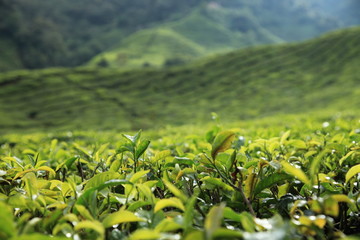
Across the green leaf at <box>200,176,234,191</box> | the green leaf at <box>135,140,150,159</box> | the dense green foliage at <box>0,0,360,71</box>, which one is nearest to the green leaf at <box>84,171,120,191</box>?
the green leaf at <box>135,140,150,159</box>

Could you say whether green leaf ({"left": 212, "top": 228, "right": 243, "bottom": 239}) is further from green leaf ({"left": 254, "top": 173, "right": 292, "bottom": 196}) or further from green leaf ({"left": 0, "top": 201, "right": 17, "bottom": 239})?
green leaf ({"left": 254, "top": 173, "right": 292, "bottom": 196})

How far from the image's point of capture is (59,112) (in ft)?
113

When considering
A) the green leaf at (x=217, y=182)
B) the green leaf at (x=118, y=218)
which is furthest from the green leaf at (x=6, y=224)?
the green leaf at (x=217, y=182)

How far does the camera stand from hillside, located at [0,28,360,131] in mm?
29453

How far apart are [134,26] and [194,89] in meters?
113

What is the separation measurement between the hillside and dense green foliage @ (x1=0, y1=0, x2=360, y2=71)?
4730cm

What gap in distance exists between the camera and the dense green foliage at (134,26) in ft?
339

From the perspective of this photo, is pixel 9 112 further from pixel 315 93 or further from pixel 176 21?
pixel 176 21

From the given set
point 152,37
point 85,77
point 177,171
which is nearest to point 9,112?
point 85,77

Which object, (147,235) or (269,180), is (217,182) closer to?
(269,180)

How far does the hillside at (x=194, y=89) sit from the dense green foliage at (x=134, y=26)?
155 feet

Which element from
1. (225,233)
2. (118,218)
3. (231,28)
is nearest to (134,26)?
(231,28)

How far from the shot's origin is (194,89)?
39.3 m

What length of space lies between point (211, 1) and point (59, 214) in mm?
164207
